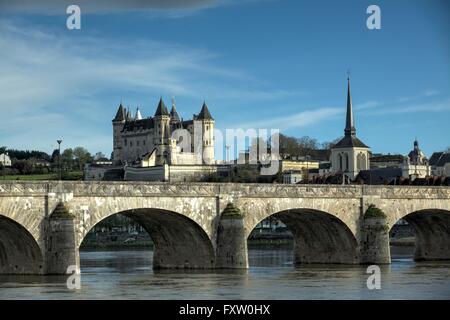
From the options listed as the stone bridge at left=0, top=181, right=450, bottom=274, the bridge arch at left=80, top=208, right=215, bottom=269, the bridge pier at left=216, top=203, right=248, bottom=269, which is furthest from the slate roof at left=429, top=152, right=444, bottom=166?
the bridge pier at left=216, top=203, right=248, bottom=269

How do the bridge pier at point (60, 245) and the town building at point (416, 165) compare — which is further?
the town building at point (416, 165)

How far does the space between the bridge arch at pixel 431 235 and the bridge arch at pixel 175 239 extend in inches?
811

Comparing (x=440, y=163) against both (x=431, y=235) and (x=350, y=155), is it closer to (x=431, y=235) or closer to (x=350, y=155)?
(x=350, y=155)

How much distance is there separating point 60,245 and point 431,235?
35009 mm

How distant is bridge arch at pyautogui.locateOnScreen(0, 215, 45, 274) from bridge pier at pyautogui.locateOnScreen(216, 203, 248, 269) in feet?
38.5

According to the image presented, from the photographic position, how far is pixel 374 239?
66500 millimetres

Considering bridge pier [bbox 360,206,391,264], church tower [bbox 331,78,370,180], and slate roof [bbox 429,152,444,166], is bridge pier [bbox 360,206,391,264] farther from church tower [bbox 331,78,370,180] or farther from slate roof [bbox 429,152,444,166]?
slate roof [bbox 429,152,444,166]

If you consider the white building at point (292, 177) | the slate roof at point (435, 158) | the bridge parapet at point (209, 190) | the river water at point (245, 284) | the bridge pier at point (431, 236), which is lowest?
the river water at point (245, 284)

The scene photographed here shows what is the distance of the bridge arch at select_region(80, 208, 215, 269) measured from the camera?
59031 millimetres

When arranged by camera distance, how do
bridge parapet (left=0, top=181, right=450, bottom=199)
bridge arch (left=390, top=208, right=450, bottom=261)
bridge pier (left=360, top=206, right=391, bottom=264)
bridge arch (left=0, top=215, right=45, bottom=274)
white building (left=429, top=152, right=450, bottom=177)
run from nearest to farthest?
bridge arch (left=0, top=215, right=45, bottom=274) < bridge parapet (left=0, top=181, right=450, bottom=199) < bridge pier (left=360, top=206, right=391, bottom=264) < bridge arch (left=390, top=208, right=450, bottom=261) < white building (left=429, top=152, right=450, bottom=177)

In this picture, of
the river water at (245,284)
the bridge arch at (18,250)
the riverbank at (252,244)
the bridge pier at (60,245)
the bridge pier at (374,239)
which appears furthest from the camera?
the riverbank at (252,244)

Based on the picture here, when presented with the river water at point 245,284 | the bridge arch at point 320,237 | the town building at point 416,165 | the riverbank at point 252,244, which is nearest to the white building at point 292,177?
the town building at point 416,165

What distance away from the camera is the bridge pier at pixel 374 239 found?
66062 millimetres

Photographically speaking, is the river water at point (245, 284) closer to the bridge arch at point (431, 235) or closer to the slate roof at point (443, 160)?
the bridge arch at point (431, 235)
